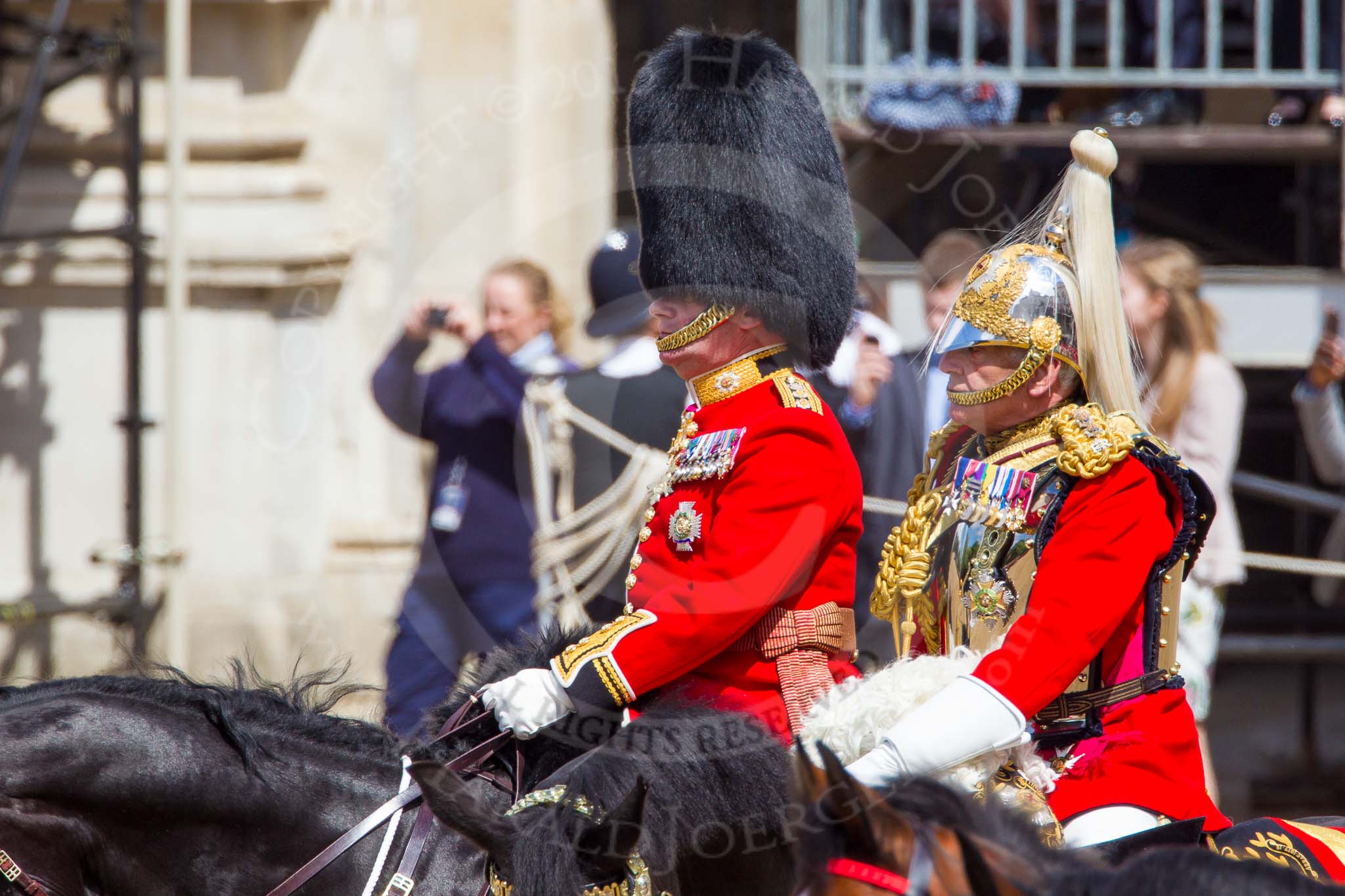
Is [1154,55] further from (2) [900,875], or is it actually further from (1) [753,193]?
(2) [900,875]

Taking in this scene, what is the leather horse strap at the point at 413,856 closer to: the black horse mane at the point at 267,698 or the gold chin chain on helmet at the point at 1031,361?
the black horse mane at the point at 267,698

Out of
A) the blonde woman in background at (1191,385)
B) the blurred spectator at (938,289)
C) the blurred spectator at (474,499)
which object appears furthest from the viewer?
the blurred spectator at (474,499)

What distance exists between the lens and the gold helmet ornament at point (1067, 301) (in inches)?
99.9

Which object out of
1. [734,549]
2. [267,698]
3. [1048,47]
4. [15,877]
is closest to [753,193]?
[734,549]

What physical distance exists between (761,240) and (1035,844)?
128 cm

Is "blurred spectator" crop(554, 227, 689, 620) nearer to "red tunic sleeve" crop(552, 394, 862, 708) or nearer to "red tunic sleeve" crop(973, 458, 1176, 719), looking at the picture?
"red tunic sleeve" crop(552, 394, 862, 708)

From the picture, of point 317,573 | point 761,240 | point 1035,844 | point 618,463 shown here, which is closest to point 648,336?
point 618,463

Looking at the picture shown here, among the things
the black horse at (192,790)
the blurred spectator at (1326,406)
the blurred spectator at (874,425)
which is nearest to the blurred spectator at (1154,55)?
the blurred spectator at (1326,406)

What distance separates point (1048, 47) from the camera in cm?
634

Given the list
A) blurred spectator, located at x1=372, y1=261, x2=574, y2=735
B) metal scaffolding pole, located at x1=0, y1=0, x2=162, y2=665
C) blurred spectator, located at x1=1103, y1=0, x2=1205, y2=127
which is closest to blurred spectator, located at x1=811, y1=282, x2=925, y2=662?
blurred spectator, located at x1=372, y1=261, x2=574, y2=735

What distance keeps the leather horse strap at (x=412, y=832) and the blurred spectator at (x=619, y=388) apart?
6.46 ft

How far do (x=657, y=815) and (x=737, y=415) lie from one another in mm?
641

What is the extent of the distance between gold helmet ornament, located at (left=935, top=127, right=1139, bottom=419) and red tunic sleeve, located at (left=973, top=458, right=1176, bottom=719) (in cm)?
19

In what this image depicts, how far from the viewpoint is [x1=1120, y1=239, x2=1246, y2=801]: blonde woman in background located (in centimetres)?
479
